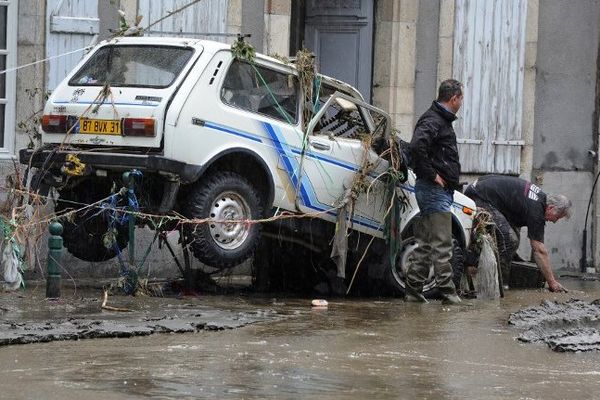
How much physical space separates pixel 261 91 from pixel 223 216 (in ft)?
3.93

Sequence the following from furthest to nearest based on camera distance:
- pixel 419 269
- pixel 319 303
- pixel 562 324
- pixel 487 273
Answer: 1. pixel 487 273
2. pixel 419 269
3. pixel 319 303
4. pixel 562 324

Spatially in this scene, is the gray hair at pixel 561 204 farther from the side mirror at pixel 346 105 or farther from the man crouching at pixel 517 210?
the side mirror at pixel 346 105

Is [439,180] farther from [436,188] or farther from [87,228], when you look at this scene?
[87,228]

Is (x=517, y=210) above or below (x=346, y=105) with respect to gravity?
below

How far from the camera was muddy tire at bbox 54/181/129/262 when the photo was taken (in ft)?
39.3

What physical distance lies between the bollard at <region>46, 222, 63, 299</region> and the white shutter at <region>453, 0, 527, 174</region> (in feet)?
23.0

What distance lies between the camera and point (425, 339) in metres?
9.59

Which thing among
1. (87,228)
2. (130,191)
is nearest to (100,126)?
(130,191)

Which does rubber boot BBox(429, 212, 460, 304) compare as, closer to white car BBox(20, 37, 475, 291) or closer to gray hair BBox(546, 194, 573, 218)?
white car BBox(20, 37, 475, 291)

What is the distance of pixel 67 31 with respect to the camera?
14.8 metres

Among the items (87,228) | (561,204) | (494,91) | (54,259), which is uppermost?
(494,91)

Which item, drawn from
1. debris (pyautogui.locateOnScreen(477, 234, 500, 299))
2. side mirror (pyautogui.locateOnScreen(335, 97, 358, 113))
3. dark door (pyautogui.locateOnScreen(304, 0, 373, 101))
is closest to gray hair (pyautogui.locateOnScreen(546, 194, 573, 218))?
debris (pyautogui.locateOnScreen(477, 234, 500, 299))

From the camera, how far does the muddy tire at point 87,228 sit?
1198 centimetres

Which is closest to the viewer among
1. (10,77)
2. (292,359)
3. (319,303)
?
(292,359)
